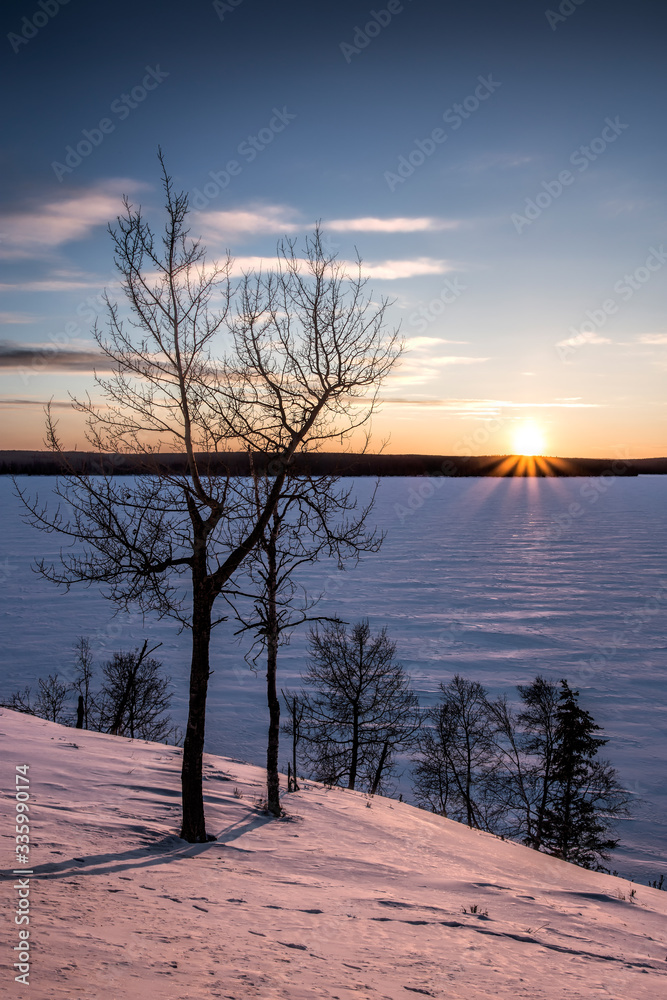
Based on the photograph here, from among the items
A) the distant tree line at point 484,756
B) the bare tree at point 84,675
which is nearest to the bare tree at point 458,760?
the distant tree line at point 484,756

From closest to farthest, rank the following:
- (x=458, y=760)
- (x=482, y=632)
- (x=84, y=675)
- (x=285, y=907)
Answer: (x=285, y=907)
(x=458, y=760)
(x=84, y=675)
(x=482, y=632)

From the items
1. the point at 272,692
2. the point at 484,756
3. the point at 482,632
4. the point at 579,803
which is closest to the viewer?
the point at 272,692

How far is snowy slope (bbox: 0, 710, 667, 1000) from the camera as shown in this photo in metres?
5.25

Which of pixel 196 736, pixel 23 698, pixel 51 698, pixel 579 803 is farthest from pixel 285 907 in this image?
pixel 23 698

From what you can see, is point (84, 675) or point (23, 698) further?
point (84, 675)

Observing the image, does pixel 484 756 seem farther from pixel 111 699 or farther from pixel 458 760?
pixel 111 699

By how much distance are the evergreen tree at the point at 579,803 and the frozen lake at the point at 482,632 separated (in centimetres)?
108

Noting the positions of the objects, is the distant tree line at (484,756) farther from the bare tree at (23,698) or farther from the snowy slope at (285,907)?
the snowy slope at (285,907)

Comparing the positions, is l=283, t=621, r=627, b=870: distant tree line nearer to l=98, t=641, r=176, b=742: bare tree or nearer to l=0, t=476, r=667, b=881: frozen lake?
l=0, t=476, r=667, b=881: frozen lake

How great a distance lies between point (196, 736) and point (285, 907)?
3055mm

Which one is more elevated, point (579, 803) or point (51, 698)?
point (51, 698)

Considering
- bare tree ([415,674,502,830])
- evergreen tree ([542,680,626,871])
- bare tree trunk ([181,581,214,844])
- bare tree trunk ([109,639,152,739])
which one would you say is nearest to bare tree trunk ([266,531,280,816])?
bare tree trunk ([181,581,214,844])

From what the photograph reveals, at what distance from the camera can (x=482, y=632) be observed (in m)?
64.3

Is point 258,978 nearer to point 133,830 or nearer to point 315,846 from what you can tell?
point 133,830
